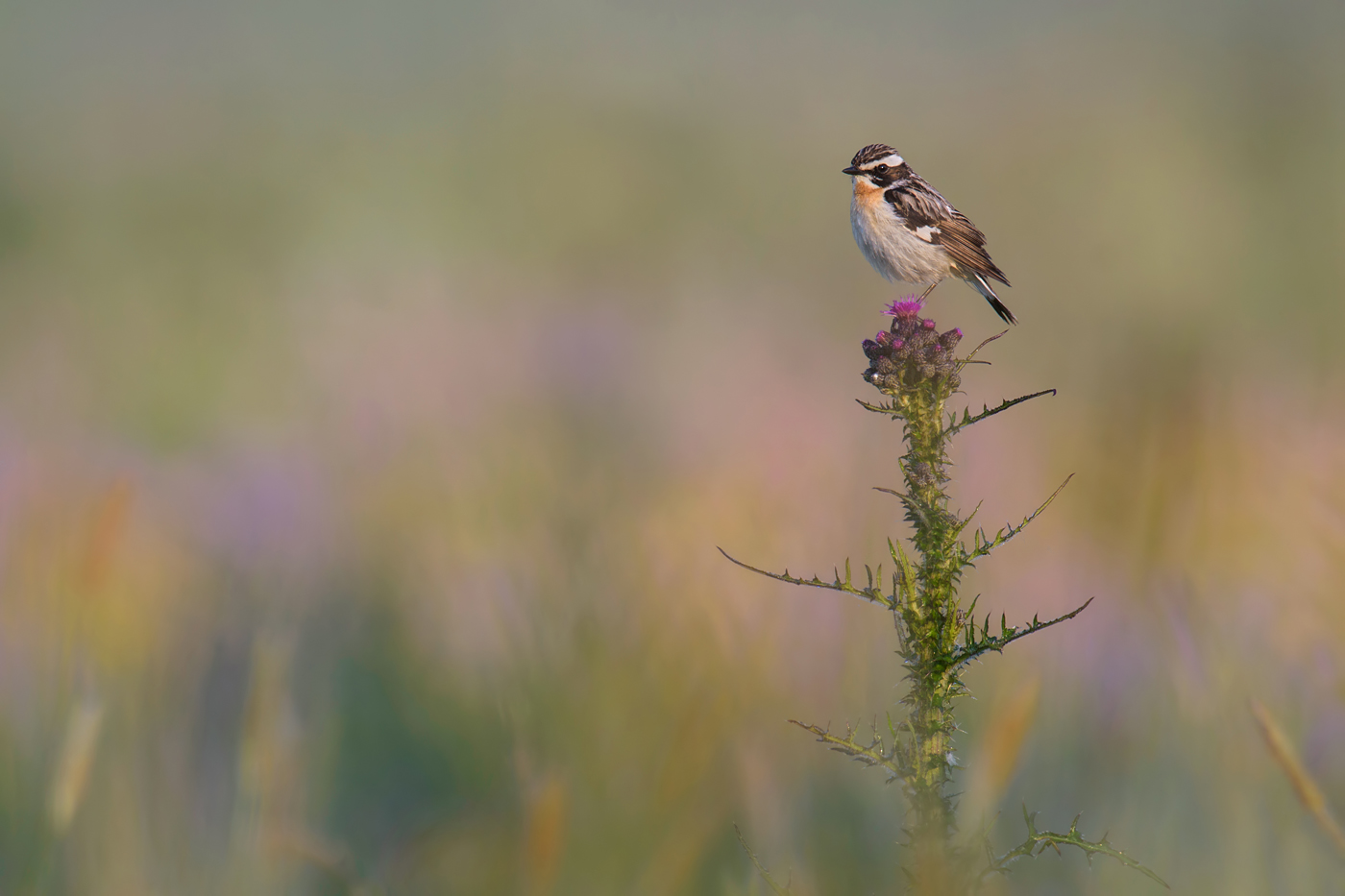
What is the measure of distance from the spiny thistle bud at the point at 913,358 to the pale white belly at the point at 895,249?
1.84 metres

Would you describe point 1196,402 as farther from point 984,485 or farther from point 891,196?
point 891,196

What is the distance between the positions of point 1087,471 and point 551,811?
113 centimetres

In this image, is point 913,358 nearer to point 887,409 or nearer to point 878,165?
point 887,409

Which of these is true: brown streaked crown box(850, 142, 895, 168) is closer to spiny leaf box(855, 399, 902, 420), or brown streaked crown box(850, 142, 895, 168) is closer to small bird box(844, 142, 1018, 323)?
small bird box(844, 142, 1018, 323)

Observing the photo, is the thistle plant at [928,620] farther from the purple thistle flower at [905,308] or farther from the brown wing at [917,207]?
the brown wing at [917,207]

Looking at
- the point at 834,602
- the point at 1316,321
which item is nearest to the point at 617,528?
the point at 834,602

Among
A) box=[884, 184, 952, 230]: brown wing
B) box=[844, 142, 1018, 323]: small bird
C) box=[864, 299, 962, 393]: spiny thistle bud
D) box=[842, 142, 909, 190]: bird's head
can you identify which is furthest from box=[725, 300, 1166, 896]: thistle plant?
box=[842, 142, 909, 190]: bird's head

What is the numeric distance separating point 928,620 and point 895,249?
2.14 m

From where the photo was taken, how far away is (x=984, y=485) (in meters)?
2.89

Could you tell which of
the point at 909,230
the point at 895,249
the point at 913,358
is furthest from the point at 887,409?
the point at 909,230

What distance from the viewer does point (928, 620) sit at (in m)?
1.13

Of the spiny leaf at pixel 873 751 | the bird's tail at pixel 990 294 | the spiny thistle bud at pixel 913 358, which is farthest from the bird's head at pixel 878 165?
the spiny leaf at pixel 873 751

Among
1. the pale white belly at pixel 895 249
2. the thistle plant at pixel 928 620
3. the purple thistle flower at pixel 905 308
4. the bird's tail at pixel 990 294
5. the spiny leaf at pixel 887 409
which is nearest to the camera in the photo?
the thistle plant at pixel 928 620

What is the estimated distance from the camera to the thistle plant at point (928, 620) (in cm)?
103
